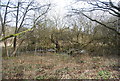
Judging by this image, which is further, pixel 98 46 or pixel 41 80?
pixel 98 46

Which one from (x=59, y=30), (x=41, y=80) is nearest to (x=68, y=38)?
(x=59, y=30)

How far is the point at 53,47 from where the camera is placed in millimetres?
12555

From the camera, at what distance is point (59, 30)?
12609 mm

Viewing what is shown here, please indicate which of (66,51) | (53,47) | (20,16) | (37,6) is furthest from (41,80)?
(53,47)

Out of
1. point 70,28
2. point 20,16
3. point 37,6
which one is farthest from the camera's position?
point 70,28

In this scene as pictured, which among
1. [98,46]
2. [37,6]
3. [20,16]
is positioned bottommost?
[98,46]

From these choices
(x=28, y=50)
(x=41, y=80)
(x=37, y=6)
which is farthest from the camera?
(x=28, y=50)

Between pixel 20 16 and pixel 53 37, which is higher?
pixel 20 16

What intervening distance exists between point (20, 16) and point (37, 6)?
6.56ft

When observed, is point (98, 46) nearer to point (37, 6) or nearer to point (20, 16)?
point (37, 6)

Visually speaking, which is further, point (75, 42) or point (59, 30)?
point (59, 30)

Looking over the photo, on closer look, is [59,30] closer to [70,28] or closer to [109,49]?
[70,28]

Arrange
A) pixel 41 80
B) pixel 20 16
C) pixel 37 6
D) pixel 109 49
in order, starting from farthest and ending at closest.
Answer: pixel 109 49, pixel 20 16, pixel 37 6, pixel 41 80

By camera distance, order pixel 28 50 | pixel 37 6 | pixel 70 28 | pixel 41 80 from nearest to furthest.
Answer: pixel 41 80
pixel 37 6
pixel 28 50
pixel 70 28
